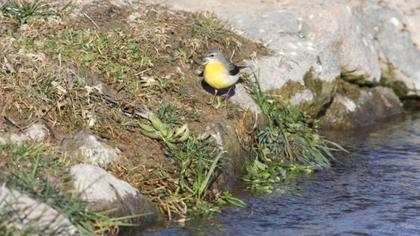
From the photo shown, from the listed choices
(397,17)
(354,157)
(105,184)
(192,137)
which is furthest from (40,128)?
(397,17)

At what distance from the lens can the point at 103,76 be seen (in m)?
9.69

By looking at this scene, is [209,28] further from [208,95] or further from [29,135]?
[29,135]

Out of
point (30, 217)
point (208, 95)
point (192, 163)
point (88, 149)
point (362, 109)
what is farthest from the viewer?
point (362, 109)

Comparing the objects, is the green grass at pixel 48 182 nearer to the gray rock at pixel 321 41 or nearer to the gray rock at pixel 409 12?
the gray rock at pixel 321 41

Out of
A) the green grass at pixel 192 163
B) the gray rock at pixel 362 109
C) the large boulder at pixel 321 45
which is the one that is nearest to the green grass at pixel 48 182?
the green grass at pixel 192 163

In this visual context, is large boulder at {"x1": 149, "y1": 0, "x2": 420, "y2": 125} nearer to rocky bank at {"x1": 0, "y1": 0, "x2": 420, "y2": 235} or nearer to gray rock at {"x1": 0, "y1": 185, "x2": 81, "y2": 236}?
rocky bank at {"x1": 0, "y1": 0, "x2": 420, "y2": 235}

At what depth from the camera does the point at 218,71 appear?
33.8 feet

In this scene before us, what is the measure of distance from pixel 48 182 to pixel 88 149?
1082mm

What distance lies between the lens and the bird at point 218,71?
10.3 meters

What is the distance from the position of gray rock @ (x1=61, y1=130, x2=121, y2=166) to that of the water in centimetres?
87

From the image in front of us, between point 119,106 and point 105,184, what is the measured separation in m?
1.56

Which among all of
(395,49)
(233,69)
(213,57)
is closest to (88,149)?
(213,57)

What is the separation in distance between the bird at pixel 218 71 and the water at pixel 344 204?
1.33 m

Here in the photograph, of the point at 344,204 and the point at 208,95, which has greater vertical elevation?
the point at 208,95
